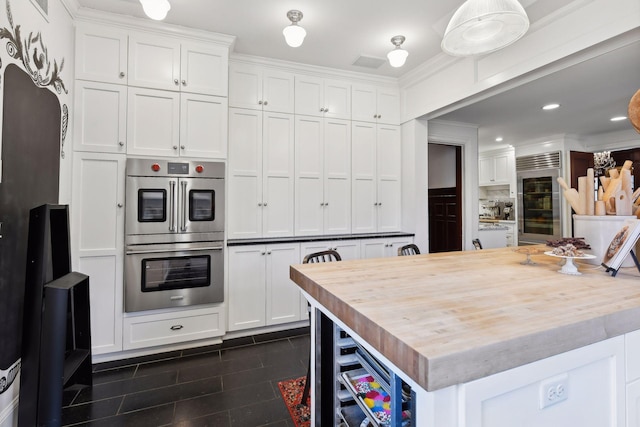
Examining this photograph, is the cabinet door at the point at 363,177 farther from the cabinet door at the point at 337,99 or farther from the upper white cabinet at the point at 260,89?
the upper white cabinet at the point at 260,89

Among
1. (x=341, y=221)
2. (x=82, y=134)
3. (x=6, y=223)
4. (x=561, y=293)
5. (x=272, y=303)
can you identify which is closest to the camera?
(x=561, y=293)

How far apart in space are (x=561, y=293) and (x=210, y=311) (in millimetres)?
2636

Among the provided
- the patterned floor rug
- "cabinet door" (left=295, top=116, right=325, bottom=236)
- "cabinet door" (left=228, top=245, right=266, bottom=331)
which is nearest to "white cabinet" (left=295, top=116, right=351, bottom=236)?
"cabinet door" (left=295, top=116, right=325, bottom=236)

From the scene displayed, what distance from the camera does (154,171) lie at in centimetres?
262

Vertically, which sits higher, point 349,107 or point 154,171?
point 349,107

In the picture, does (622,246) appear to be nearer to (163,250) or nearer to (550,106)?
(163,250)

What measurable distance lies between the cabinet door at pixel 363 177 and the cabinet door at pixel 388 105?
8.0 inches

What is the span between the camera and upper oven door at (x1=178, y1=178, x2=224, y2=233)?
2.70 m

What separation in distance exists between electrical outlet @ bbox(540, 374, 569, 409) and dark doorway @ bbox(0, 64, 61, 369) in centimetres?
232

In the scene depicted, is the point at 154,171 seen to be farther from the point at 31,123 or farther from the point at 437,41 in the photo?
the point at 437,41

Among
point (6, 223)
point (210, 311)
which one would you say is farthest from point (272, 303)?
point (6, 223)

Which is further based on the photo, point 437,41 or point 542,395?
point 437,41

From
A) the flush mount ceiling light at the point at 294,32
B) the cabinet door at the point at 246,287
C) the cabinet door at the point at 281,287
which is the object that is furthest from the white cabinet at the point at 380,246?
the flush mount ceiling light at the point at 294,32

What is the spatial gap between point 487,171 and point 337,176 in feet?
16.0
